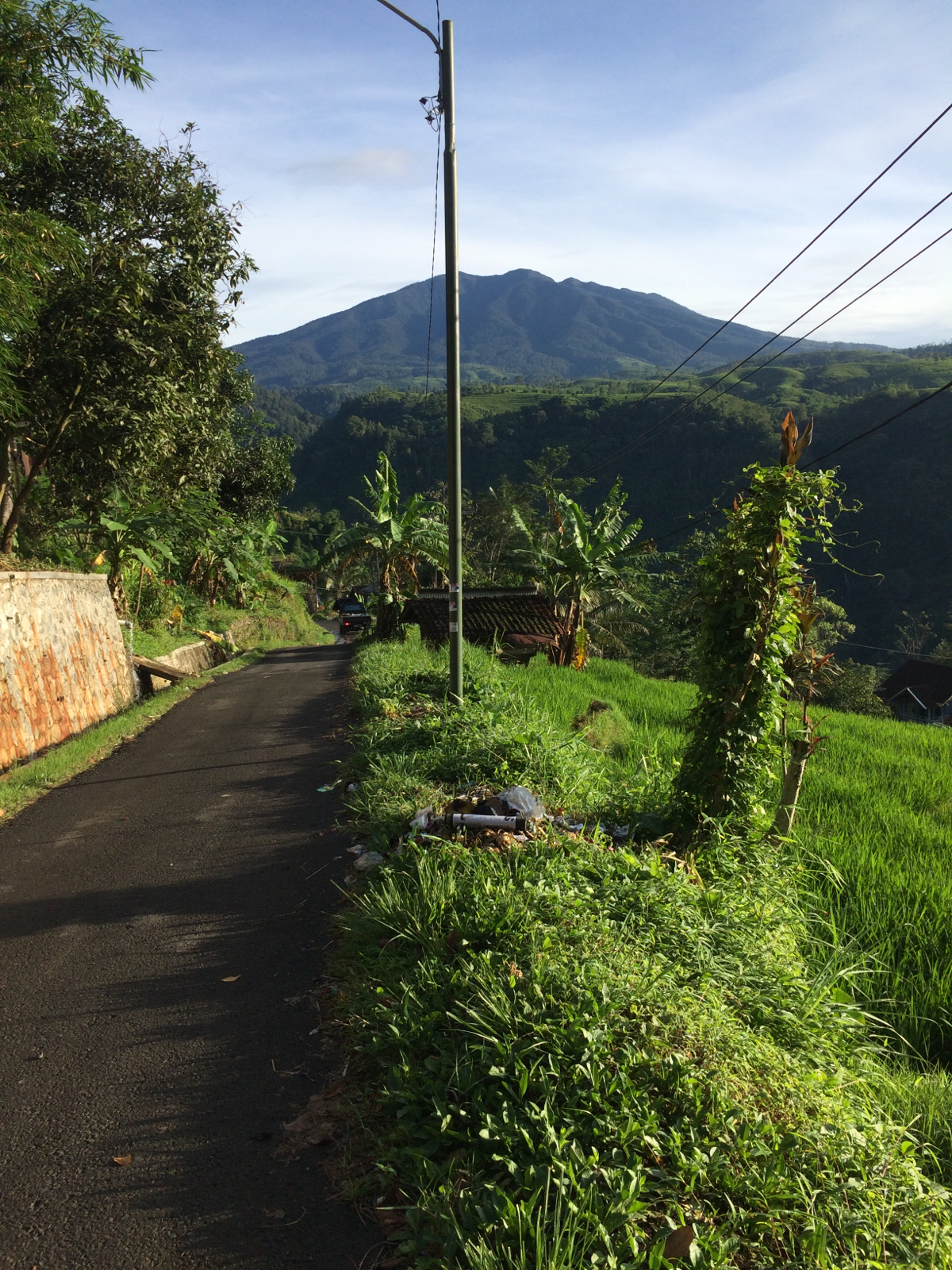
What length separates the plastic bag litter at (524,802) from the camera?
584cm

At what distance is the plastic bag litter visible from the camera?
5844mm

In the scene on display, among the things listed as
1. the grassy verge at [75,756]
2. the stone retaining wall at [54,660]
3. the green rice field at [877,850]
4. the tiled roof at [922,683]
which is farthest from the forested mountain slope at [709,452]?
the stone retaining wall at [54,660]

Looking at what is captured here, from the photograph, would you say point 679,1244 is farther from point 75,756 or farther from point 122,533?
point 122,533

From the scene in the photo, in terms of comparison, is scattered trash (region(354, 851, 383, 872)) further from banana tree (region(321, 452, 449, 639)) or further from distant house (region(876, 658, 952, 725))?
distant house (region(876, 658, 952, 725))

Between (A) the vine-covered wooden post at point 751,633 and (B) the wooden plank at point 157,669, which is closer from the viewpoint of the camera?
(A) the vine-covered wooden post at point 751,633

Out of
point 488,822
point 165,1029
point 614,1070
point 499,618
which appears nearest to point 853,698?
point 499,618

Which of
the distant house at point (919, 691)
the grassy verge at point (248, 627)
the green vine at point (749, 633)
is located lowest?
the distant house at point (919, 691)

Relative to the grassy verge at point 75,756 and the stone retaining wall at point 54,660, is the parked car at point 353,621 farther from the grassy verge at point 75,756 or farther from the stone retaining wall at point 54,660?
the stone retaining wall at point 54,660

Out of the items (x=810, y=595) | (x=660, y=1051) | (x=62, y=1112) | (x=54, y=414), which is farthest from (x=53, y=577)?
(x=660, y=1051)

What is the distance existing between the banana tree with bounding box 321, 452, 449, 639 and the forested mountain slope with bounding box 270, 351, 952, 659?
3601 cm

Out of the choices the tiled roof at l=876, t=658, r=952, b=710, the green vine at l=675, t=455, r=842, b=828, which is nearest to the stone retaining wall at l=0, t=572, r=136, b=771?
the green vine at l=675, t=455, r=842, b=828

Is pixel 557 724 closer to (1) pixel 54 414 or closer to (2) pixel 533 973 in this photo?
(2) pixel 533 973

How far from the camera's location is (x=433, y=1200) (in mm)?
2844

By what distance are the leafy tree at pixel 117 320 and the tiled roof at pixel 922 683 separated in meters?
54.0
